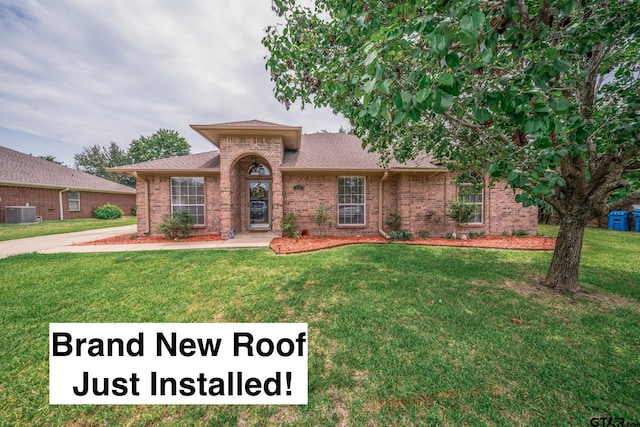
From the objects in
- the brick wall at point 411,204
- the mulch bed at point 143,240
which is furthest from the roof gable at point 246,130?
the mulch bed at point 143,240

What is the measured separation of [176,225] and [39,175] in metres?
17.8

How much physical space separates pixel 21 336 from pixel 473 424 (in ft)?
A: 15.7

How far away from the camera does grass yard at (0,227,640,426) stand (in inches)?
72.4

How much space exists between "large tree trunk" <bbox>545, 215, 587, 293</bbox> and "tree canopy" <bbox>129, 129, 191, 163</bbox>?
41.3 meters

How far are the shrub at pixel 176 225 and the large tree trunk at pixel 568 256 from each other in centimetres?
1036

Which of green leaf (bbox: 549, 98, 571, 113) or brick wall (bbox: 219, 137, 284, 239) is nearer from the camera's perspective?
green leaf (bbox: 549, 98, 571, 113)

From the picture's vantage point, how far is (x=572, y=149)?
2.73 meters

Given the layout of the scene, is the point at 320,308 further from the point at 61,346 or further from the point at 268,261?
the point at 61,346

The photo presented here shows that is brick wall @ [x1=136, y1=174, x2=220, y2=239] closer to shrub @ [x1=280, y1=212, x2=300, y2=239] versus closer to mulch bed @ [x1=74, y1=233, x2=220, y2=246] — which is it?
mulch bed @ [x1=74, y1=233, x2=220, y2=246]

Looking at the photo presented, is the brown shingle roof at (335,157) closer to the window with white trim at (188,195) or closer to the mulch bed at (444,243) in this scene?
the mulch bed at (444,243)

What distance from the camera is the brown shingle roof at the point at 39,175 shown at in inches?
607

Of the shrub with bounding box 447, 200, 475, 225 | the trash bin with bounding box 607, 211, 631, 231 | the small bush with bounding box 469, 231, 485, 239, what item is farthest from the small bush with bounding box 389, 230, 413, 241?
the trash bin with bounding box 607, 211, 631, 231

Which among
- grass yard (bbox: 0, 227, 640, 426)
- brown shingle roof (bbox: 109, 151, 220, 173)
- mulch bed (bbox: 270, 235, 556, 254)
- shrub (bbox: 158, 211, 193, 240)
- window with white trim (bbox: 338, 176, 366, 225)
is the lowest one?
grass yard (bbox: 0, 227, 640, 426)

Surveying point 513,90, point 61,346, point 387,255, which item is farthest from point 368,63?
point 387,255
